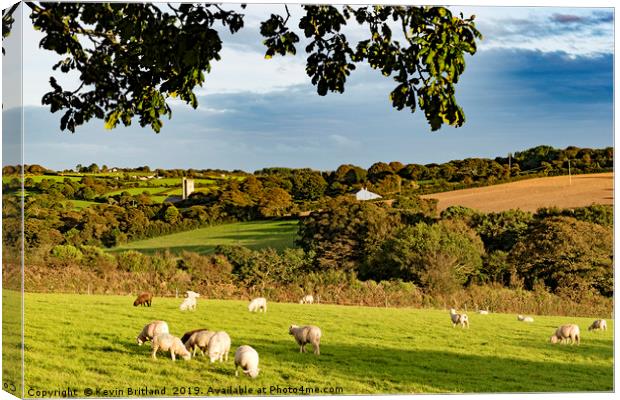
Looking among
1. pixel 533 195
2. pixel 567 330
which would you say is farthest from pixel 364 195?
pixel 567 330

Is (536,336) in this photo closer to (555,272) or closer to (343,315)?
(555,272)

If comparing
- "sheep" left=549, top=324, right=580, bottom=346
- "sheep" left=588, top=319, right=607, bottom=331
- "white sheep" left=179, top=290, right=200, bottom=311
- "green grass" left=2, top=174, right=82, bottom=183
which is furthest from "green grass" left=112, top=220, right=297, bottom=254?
"sheep" left=588, top=319, right=607, bottom=331

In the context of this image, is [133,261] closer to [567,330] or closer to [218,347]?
[218,347]

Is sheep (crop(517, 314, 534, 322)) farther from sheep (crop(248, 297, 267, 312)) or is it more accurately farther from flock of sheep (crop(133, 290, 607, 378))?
sheep (crop(248, 297, 267, 312))

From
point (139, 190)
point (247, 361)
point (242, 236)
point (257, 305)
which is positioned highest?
point (139, 190)

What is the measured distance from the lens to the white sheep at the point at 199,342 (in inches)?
489

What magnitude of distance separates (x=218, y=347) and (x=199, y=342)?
25 centimetres

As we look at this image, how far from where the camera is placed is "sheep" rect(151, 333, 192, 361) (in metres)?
12.2

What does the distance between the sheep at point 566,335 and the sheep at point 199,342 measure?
4.35 meters

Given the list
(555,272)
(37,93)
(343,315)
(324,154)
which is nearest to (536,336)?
(555,272)

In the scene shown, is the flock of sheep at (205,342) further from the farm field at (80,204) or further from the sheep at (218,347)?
the farm field at (80,204)

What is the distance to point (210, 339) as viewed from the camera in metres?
12.4

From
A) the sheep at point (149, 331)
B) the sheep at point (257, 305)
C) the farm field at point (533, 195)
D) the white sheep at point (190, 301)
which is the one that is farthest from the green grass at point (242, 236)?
the farm field at point (533, 195)

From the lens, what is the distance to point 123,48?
38.4ft
